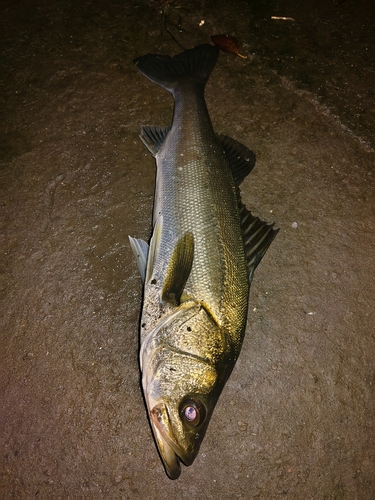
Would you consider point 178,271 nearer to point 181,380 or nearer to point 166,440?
point 181,380

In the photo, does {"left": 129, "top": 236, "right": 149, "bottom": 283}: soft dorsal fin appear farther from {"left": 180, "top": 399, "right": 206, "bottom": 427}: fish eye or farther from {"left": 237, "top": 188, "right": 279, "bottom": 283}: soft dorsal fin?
{"left": 180, "top": 399, "right": 206, "bottom": 427}: fish eye

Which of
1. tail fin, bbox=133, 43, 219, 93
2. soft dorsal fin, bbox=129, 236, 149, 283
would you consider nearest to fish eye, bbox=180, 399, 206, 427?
soft dorsal fin, bbox=129, 236, 149, 283

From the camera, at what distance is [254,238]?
2.73m

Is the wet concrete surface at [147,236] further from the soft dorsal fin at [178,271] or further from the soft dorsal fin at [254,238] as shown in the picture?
the soft dorsal fin at [178,271]

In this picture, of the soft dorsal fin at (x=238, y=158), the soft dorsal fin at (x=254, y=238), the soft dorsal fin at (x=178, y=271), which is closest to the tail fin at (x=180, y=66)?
the soft dorsal fin at (x=238, y=158)

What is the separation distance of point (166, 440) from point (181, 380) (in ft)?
1.13

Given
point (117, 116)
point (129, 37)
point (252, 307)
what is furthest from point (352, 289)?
point (129, 37)

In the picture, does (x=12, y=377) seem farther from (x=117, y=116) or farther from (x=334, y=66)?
(x=334, y=66)

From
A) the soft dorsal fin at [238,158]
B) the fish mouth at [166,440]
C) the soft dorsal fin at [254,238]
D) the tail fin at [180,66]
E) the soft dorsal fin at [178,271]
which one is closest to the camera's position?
the fish mouth at [166,440]

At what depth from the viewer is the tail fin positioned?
3344 millimetres

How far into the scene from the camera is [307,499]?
2.70 m

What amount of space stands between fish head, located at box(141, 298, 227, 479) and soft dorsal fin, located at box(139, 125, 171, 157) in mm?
1464

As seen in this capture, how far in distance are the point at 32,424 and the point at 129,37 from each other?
141 inches

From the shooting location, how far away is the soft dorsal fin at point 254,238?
2.68 metres
